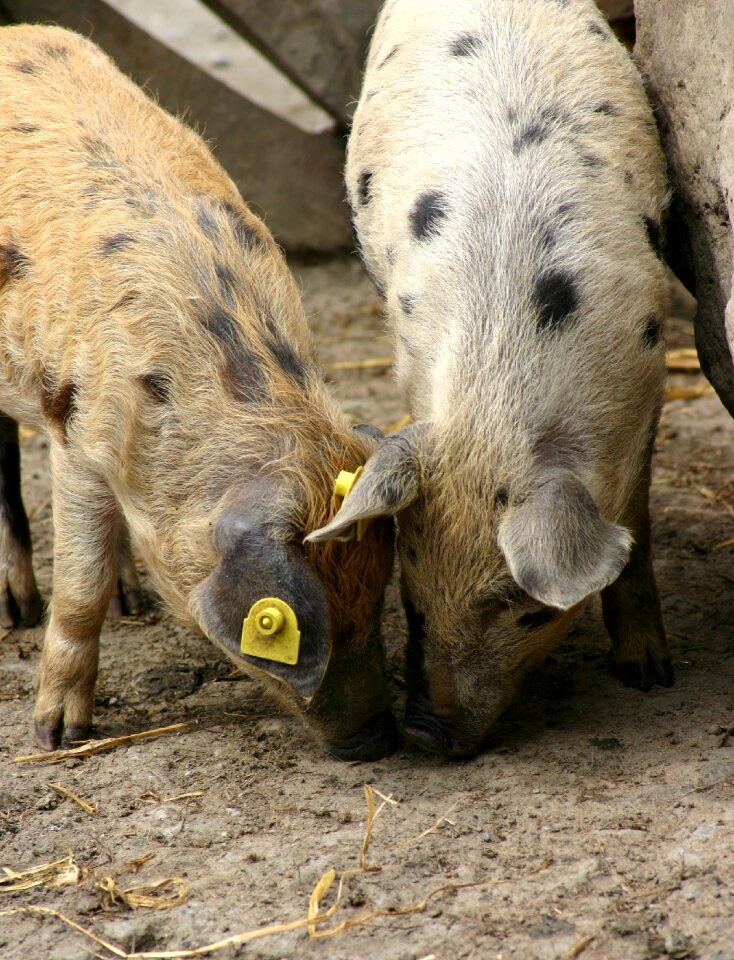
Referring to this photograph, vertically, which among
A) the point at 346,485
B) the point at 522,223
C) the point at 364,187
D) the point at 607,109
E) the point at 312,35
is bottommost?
the point at 346,485

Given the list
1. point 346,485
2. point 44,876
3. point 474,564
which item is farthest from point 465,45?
point 44,876

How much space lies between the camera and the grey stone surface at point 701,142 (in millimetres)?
4371

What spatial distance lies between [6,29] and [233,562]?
2962 mm

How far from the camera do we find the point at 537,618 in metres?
4.23

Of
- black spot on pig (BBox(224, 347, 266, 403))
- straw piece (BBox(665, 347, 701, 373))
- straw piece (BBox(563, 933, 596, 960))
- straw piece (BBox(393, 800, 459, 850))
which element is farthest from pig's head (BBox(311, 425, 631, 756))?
straw piece (BBox(665, 347, 701, 373))

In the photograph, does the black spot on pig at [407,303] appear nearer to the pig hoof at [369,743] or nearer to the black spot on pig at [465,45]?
the black spot on pig at [465,45]

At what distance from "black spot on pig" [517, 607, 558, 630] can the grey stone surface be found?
1101 millimetres

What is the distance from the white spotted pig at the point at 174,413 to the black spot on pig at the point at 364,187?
0.53 meters

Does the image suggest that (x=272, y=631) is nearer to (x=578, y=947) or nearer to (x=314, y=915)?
(x=314, y=915)

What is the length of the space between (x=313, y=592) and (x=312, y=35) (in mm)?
5125

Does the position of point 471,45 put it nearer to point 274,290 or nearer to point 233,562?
point 274,290

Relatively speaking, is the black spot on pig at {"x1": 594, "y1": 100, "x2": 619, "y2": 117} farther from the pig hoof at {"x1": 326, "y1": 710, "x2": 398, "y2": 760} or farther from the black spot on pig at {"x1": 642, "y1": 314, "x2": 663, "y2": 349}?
the pig hoof at {"x1": 326, "y1": 710, "x2": 398, "y2": 760}

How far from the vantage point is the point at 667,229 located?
4.93m

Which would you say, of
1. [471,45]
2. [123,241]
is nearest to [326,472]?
[123,241]
